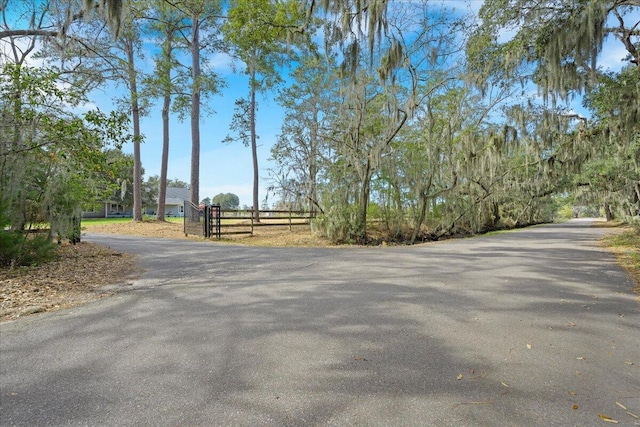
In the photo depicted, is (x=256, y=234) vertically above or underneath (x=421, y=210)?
underneath

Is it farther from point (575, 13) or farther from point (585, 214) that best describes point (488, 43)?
point (585, 214)

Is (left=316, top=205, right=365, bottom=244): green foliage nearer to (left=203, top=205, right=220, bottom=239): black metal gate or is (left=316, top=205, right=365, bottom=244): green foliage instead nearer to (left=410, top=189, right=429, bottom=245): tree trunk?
(left=410, top=189, right=429, bottom=245): tree trunk

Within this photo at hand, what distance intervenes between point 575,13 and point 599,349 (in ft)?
25.2

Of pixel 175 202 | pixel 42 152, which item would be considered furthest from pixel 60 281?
pixel 175 202

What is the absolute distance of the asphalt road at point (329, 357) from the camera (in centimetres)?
188

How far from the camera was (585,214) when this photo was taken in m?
91.3

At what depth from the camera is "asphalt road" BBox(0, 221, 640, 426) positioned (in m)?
1.88

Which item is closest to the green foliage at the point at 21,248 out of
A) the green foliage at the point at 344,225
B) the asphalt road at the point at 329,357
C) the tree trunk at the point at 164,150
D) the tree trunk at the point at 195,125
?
the asphalt road at the point at 329,357

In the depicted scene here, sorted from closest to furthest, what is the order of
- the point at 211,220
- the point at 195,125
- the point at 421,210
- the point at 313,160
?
the point at 211,220 < the point at 421,210 < the point at 313,160 < the point at 195,125

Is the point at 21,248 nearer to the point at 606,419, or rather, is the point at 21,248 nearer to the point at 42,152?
the point at 42,152

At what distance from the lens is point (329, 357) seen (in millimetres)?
2508

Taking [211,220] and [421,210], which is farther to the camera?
[421,210]

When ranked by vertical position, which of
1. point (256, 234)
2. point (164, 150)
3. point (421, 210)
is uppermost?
point (164, 150)

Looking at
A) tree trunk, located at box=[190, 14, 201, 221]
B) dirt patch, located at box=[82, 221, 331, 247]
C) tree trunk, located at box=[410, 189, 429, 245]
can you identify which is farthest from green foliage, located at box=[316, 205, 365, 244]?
tree trunk, located at box=[190, 14, 201, 221]
